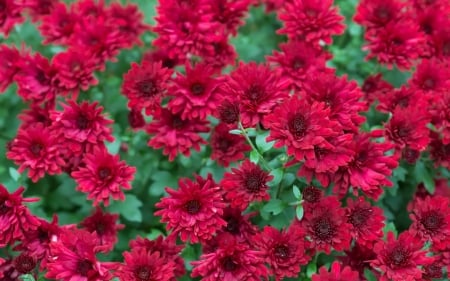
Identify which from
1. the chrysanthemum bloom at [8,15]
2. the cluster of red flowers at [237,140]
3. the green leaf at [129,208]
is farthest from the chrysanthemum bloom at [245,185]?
the chrysanthemum bloom at [8,15]

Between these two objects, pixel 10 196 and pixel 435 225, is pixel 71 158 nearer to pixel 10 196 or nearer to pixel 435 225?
pixel 10 196

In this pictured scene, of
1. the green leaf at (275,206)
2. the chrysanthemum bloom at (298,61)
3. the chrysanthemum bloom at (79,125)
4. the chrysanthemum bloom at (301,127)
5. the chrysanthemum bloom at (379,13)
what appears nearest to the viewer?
the chrysanthemum bloom at (301,127)

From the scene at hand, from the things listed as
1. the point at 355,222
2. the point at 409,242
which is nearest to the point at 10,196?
the point at 355,222

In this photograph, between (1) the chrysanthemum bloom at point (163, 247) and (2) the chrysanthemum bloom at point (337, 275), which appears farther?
(1) the chrysanthemum bloom at point (163, 247)

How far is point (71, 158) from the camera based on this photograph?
6.88 ft

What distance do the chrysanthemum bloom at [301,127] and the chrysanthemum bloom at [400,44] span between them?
2.34ft

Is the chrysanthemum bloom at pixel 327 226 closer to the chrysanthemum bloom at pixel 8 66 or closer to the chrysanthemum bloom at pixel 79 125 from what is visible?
the chrysanthemum bloom at pixel 79 125

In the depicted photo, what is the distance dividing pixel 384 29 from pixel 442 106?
0.45 metres

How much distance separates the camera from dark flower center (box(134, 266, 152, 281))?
1.74 metres

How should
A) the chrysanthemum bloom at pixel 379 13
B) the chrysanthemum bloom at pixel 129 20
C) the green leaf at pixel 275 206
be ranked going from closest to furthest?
the green leaf at pixel 275 206
the chrysanthemum bloom at pixel 379 13
the chrysanthemum bloom at pixel 129 20

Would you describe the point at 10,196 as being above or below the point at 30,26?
above

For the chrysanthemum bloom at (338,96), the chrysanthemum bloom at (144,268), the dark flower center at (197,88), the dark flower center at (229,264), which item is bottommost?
the chrysanthemum bloom at (144,268)

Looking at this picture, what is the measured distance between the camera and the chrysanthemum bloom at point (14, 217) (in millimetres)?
1838

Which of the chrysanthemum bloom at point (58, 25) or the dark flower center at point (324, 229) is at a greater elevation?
the chrysanthemum bloom at point (58, 25)
